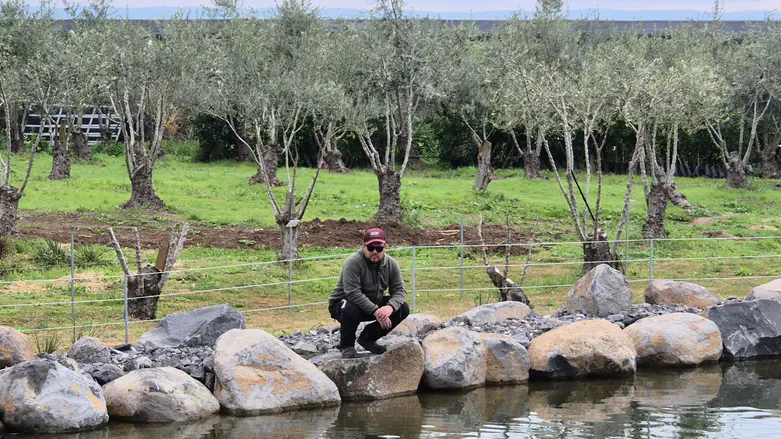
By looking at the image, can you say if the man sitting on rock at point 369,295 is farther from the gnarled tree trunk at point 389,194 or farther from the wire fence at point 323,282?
the gnarled tree trunk at point 389,194

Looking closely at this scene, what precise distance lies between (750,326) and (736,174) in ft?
77.1

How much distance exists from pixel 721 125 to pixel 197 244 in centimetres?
2499

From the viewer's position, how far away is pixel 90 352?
549 inches

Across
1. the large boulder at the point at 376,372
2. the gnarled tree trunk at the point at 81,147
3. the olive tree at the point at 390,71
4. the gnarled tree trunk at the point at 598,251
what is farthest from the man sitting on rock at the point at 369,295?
the gnarled tree trunk at the point at 81,147

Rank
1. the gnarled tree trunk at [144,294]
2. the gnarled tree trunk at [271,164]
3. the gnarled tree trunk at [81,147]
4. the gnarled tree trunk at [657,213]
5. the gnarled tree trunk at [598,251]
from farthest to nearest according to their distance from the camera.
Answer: the gnarled tree trunk at [81,147], the gnarled tree trunk at [271,164], the gnarled tree trunk at [657,213], the gnarled tree trunk at [598,251], the gnarled tree trunk at [144,294]

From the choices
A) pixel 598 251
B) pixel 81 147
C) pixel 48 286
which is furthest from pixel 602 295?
pixel 81 147

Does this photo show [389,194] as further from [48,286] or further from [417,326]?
Answer: [417,326]

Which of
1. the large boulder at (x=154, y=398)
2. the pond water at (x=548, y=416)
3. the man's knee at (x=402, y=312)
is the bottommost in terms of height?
the pond water at (x=548, y=416)

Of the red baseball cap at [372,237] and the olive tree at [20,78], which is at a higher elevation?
the olive tree at [20,78]

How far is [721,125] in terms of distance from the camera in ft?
142

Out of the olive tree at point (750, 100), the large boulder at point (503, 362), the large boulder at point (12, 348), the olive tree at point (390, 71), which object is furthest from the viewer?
the olive tree at point (750, 100)

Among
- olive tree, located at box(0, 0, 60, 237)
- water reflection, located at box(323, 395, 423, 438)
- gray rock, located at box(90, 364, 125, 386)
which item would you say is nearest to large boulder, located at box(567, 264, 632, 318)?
water reflection, located at box(323, 395, 423, 438)

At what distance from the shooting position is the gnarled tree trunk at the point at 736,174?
128ft

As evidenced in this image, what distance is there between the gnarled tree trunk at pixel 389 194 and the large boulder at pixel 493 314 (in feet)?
42.4
